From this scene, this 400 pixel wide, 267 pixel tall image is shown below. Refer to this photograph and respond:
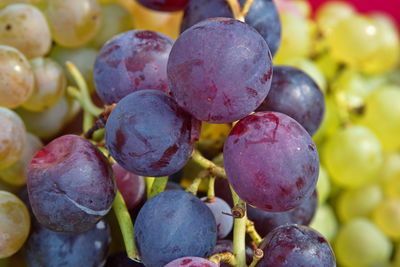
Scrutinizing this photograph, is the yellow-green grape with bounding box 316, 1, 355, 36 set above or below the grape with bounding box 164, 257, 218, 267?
below

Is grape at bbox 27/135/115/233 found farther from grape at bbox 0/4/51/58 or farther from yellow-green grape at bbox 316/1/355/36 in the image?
yellow-green grape at bbox 316/1/355/36

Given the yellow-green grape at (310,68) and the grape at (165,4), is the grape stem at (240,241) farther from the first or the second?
the yellow-green grape at (310,68)

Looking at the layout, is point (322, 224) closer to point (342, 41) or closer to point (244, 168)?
point (342, 41)

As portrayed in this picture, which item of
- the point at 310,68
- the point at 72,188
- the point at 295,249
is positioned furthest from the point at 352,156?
the point at 72,188

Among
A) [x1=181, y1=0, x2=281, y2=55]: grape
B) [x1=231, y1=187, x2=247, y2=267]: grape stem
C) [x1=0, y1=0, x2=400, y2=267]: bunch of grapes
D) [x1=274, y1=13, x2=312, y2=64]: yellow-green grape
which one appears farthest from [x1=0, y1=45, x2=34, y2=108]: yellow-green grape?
[x1=274, y1=13, x2=312, y2=64]: yellow-green grape

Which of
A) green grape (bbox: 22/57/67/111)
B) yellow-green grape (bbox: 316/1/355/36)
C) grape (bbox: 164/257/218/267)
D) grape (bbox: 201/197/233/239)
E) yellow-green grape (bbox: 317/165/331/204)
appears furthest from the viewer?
yellow-green grape (bbox: 316/1/355/36)

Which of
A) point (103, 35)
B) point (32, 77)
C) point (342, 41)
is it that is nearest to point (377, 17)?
point (342, 41)
